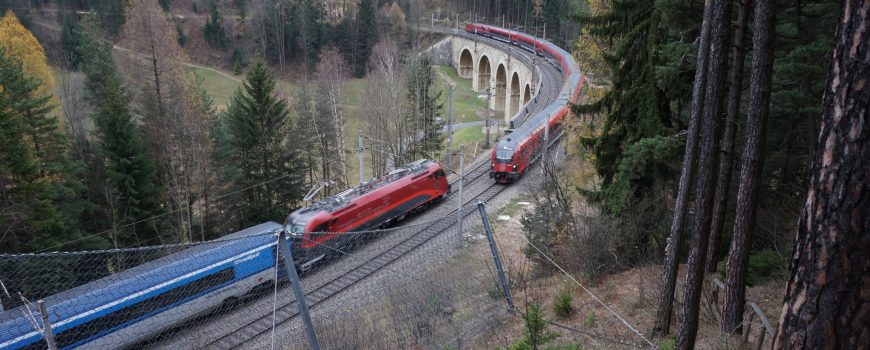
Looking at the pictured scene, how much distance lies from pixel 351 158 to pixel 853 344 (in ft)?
146

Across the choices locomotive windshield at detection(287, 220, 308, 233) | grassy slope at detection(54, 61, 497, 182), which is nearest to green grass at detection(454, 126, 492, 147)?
grassy slope at detection(54, 61, 497, 182)

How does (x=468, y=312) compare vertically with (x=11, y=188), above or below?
above

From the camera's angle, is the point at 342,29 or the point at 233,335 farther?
the point at 342,29

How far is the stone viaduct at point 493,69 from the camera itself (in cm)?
5471

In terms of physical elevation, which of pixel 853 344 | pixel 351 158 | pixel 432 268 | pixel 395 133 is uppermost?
pixel 853 344

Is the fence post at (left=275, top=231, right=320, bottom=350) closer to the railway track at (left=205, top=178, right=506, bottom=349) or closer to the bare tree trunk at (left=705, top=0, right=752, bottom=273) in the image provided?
the railway track at (left=205, top=178, right=506, bottom=349)

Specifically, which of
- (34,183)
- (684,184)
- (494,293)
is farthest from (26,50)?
(684,184)

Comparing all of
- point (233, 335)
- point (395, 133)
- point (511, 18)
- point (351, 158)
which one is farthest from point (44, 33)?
point (233, 335)

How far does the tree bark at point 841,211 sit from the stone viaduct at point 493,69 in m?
42.6

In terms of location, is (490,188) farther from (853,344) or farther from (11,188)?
(853,344)

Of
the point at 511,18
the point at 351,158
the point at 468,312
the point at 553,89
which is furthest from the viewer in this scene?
the point at 511,18

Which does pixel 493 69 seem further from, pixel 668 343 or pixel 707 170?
pixel 668 343

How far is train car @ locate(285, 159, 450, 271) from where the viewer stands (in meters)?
19.0

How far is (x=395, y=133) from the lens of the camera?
3747 centimetres
